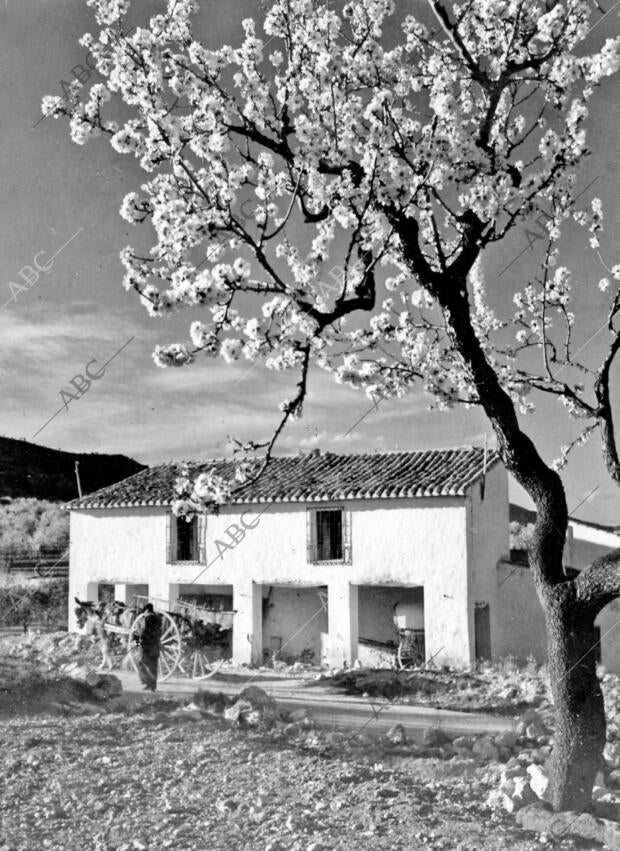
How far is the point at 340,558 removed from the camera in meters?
21.3

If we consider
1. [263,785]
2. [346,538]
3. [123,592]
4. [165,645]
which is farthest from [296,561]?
→ [263,785]

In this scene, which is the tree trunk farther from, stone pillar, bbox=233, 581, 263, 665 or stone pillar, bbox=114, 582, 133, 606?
stone pillar, bbox=114, 582, 133, 606

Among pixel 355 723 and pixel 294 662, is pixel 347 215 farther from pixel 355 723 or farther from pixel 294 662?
pixel 294 662

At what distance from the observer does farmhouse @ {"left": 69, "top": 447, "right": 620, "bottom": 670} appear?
65.1 ft

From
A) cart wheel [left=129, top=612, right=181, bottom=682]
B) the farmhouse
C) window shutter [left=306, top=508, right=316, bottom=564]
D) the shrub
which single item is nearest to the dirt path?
cart wheel [left=129, top=612, right=181, bottom=682]

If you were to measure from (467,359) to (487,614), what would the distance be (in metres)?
13.7

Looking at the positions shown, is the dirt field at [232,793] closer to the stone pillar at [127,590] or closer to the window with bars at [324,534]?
the window with bars at [324,534]

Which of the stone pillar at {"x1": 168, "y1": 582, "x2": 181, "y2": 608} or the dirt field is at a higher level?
the stone pillar at {"x1": 168, "y1": 582, "x2": 181, "y2": 608}

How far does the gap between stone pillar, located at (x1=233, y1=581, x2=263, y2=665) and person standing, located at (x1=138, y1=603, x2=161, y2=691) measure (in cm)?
710

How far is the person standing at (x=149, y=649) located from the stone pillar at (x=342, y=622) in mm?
6902

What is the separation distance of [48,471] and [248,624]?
2160cm

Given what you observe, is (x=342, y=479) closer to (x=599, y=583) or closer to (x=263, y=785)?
(x=263, y=785)

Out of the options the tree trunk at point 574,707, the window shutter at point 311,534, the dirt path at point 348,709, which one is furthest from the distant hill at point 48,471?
the tree trunk at point 574,707

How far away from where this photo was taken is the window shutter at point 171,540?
76.0 ft
